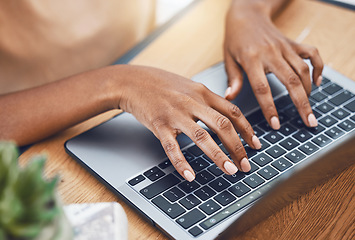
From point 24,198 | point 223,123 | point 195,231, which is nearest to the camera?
point 24,198

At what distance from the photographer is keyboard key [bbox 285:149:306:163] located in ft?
1.77

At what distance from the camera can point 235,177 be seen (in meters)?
0.51

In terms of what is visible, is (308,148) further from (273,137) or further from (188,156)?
(188,156)

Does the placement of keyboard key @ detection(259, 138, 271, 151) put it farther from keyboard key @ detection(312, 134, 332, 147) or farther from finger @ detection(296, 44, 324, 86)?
finger @ detection(296, 44, 324, 86)

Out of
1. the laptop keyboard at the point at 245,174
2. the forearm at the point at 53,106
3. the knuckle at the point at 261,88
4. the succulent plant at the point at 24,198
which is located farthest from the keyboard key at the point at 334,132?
the succulent plant at the point at 24,198

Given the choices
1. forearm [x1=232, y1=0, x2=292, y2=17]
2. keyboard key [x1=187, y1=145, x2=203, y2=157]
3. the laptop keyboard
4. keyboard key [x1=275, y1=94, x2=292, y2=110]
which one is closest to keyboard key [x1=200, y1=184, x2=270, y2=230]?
the laptop keyboard

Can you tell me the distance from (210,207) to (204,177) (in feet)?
0.18

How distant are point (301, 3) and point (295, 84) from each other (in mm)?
386

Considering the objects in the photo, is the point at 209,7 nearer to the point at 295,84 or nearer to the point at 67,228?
the point at 295,84

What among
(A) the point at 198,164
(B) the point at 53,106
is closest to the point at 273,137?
(A) the point at 198,164

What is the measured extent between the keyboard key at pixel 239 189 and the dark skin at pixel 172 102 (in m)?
0.02

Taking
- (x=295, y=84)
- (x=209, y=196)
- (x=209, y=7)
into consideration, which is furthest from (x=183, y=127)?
(x=209, y=7)

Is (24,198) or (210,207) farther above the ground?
(24,198)

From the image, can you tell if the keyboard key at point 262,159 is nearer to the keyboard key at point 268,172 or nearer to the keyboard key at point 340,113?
the keyboard key at point 268,172
